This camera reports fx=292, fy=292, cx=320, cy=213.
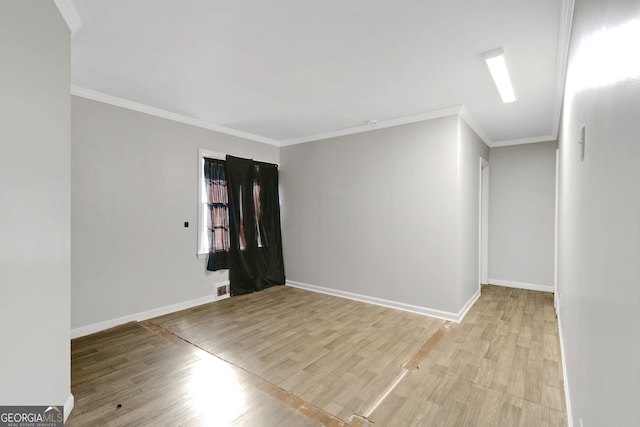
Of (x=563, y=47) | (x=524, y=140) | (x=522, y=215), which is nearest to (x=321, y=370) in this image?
(x=563, y=47)

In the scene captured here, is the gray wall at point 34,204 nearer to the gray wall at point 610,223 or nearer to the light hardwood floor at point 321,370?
the light hardwood floor at point 321,370

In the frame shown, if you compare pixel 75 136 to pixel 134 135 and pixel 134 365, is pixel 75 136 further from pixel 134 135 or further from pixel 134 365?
pixel 134 365

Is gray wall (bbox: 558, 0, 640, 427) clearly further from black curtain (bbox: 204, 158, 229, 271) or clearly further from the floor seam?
black curtain (bbox: 204, 158, 229, 271)

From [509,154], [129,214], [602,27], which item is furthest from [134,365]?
[509,154]

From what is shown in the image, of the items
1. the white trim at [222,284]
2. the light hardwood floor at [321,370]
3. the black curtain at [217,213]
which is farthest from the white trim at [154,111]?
the light hardwood floor at [321,370]

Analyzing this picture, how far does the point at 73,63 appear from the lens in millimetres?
2686

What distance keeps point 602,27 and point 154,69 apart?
10.5ft

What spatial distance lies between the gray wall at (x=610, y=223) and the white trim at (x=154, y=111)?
423 cm

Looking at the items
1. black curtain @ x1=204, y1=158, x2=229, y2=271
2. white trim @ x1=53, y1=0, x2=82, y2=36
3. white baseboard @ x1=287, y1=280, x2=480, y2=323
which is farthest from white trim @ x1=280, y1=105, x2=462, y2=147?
white trim @ x1=53, y1=0, x2=82, y2=36

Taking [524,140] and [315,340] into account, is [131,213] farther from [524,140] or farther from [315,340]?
[524,140]

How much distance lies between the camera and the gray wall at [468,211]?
3766 mm

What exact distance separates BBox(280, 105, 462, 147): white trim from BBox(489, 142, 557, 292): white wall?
238 cm

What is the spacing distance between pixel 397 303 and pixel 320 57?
3.28 m

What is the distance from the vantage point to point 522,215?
5.16m
